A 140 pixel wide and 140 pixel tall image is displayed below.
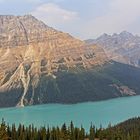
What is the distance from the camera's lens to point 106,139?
330 feet

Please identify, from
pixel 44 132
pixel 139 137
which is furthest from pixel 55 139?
pixel 139 137

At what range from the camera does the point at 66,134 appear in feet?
300

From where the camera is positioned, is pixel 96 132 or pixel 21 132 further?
pixel 96 132

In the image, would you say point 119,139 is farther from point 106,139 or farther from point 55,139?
point 55,139

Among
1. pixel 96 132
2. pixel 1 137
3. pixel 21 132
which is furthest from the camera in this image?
pixel 96 132

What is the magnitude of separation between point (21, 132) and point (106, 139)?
21.4 meters

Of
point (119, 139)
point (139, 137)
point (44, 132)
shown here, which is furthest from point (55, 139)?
point (139, 137)

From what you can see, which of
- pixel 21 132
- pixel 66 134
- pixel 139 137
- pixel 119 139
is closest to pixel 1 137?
→ pixel 21 132

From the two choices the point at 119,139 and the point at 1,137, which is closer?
the point at 1,137

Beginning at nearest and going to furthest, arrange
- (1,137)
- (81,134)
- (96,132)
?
(1,137), (81,134), (96,132)

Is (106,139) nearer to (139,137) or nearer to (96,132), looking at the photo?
(96,132)

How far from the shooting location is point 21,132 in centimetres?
8888

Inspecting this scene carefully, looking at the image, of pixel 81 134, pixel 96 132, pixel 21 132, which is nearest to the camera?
pixel 21 132

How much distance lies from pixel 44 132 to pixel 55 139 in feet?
8.73
